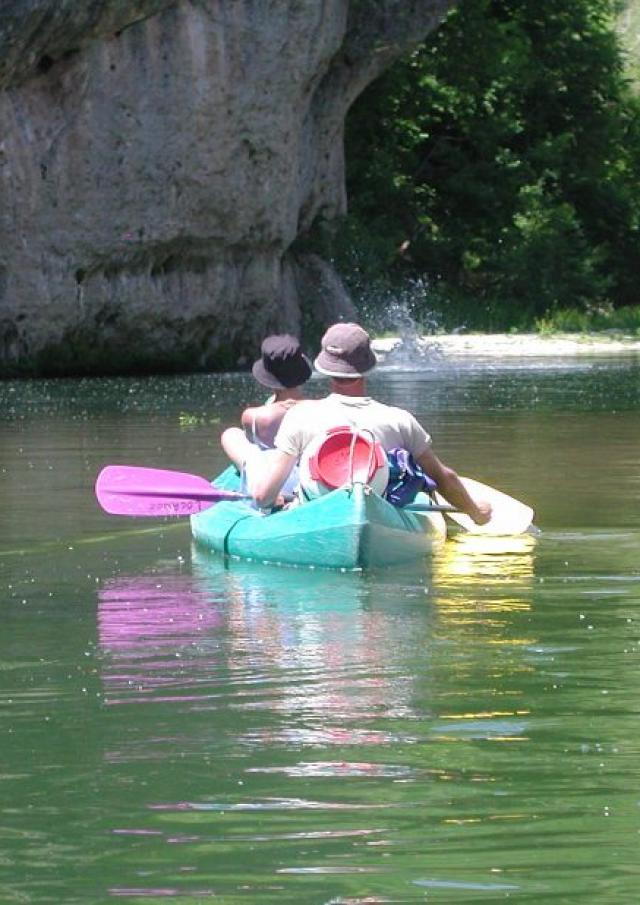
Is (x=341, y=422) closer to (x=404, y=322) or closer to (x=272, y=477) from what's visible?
(x=272, y=477)

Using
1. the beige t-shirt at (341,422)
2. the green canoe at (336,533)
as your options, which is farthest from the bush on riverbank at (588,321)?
the beige t-shirt at (341,422)

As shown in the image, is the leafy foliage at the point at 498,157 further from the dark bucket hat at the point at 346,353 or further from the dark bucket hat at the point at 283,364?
the dark bucket hat at the point at 346,353

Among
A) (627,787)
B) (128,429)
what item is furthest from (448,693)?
(128,429)

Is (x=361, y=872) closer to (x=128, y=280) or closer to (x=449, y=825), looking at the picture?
(x=449, y=825)

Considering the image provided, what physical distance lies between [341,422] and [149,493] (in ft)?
6.83

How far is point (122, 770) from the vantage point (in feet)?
19.4

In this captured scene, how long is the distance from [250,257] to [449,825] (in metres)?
26.2

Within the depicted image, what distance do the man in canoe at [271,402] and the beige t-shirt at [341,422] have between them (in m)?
0.44

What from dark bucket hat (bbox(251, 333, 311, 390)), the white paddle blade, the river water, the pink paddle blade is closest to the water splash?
the pink paddle blade

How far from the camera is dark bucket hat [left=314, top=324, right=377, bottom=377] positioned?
9836 millimetres

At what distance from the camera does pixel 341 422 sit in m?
10.0

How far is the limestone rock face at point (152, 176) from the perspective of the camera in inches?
1088

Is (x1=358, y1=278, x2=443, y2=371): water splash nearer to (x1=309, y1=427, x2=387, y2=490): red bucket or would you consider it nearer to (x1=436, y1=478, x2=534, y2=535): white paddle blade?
(x1=436, y1=478, x2=534, y2=535): white paddle blade

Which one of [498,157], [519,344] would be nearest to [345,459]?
[519,344]
